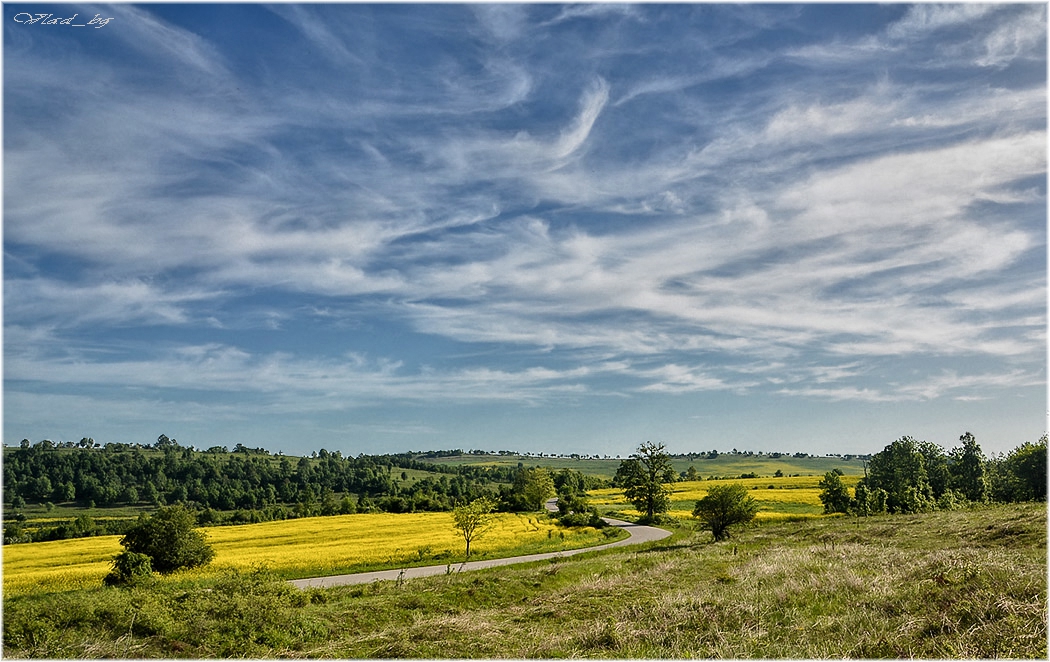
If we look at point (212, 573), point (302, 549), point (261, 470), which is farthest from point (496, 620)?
point (261, 470)

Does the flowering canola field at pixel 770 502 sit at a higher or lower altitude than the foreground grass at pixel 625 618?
lower

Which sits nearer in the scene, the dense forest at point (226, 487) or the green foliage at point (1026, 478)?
the green foliage at point (1026, 478)

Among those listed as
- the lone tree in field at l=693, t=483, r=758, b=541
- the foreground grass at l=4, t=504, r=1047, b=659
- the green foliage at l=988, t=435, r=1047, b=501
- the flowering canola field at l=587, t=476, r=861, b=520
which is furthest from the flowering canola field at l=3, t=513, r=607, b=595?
the green foliage at l=988, t=435, r=1047, b=501

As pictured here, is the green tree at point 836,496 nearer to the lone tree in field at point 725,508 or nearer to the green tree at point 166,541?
the lone tree in field at point 725,508

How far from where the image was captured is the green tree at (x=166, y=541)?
139ft

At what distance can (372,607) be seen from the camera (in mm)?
24375

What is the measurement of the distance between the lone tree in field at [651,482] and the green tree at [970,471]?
143 ft

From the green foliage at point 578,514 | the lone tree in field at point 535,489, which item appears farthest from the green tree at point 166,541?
the lone tree in field at point 535,489

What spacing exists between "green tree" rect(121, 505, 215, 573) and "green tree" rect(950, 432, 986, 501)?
101359 millimetres

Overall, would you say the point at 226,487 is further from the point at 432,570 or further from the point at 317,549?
the point at 432,570

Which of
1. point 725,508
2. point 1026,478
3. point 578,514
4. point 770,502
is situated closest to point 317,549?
point 725,508

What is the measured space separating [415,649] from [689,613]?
26.1 ft

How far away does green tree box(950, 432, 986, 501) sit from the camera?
3654 inches

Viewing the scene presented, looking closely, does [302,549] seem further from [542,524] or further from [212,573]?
[542,524]
